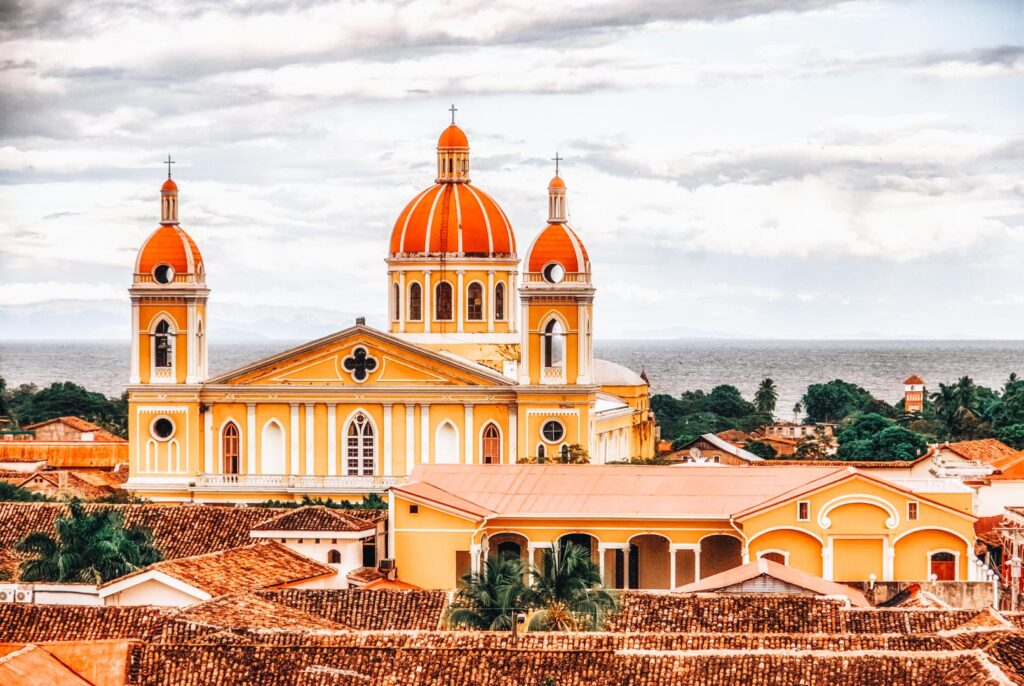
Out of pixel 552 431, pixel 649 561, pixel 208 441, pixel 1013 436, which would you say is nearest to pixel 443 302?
pixel 552 431

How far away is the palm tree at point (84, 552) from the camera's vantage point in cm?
4194

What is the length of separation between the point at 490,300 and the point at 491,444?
242 inches

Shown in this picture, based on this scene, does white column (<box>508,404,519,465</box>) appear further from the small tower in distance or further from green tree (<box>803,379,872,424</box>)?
green tree (<box>803,379,872,424</box>)

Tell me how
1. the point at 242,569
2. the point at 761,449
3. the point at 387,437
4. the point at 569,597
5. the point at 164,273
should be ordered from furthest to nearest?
the point at 761,449
the point at 164,273
the point at 387,437
the point at 242,569
the point at 569,597

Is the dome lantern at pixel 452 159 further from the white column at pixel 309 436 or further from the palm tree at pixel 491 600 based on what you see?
the palm tree at pixel 491 600

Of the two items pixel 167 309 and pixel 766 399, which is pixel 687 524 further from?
pixel 766 399

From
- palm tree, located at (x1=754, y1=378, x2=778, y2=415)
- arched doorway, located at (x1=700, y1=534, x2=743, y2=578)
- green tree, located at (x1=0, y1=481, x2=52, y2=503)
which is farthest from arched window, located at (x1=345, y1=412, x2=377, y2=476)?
palm tree, located at (x1=754, y1=378, x2=778, y2=415)

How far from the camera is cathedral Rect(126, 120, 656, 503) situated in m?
60.2

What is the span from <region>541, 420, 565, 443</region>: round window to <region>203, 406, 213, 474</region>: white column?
28.2 feet

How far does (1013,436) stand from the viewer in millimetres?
85250

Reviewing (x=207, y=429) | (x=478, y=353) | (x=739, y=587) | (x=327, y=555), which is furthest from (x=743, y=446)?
(x=739, y=587)

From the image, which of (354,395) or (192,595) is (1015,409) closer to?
(354,395)

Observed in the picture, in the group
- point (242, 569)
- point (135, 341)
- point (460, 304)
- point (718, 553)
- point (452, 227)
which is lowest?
point (718, 553)

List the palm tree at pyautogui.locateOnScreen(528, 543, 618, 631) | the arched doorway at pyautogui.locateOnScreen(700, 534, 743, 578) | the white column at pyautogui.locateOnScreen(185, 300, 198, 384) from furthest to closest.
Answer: the white column at pyautogui.locateOnScreen(185, 300, 198, 384) → the arched doorway at pyautogui.locateOnScreen(700, 534, 743, 578) → the palm tree at pyautogui.locateOnScreen(528, 543, 618, 631)
